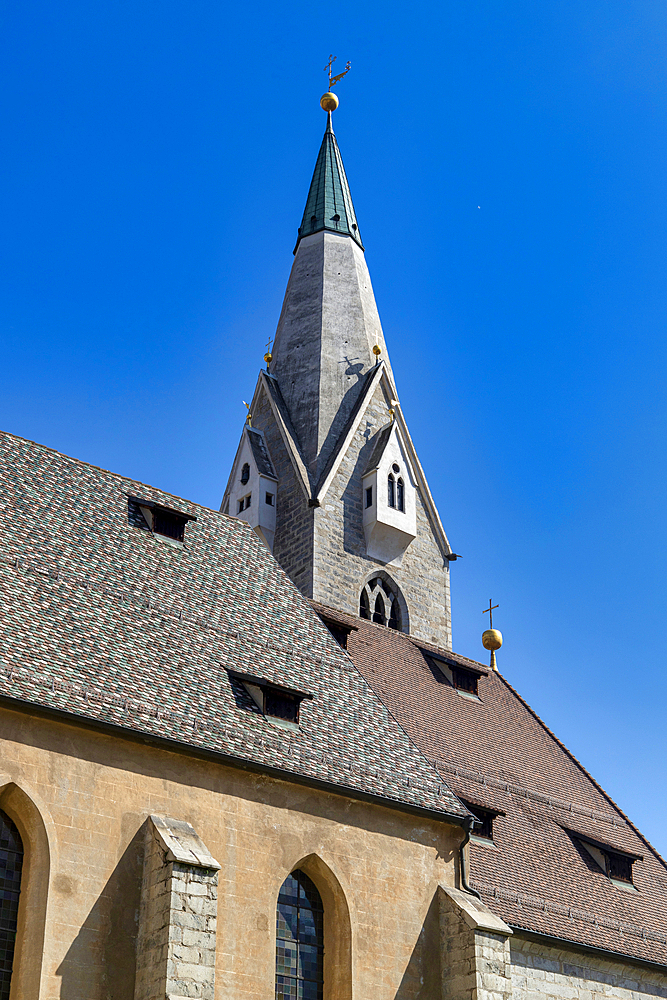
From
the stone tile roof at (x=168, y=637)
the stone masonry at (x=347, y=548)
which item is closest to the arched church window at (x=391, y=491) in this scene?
the stone masonry at (x=347, y=548)

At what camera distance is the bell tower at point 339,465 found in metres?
33.8

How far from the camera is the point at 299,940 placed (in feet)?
51.4

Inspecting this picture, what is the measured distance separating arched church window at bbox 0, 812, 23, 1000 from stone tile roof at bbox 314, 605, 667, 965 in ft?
23.6

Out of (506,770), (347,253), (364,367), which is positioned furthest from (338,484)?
(506,770)

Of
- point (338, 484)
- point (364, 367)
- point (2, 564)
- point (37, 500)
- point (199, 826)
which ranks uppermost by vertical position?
point (364, 367)

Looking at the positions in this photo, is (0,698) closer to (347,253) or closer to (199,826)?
(199,826)

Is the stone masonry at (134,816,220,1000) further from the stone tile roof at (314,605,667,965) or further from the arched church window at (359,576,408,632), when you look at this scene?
the arched church window at (359,576,408,632)

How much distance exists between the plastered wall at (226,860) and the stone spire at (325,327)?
62.0 feet

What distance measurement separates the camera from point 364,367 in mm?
38219

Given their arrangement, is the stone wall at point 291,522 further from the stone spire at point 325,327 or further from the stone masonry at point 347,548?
the stone spire at point 325,327

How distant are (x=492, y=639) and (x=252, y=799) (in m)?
12.8

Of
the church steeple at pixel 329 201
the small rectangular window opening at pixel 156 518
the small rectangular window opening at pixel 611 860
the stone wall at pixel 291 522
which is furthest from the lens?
the church steeple at pixel 329 201

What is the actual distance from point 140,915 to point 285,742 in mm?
3272

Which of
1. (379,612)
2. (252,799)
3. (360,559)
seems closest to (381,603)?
(379,612)
